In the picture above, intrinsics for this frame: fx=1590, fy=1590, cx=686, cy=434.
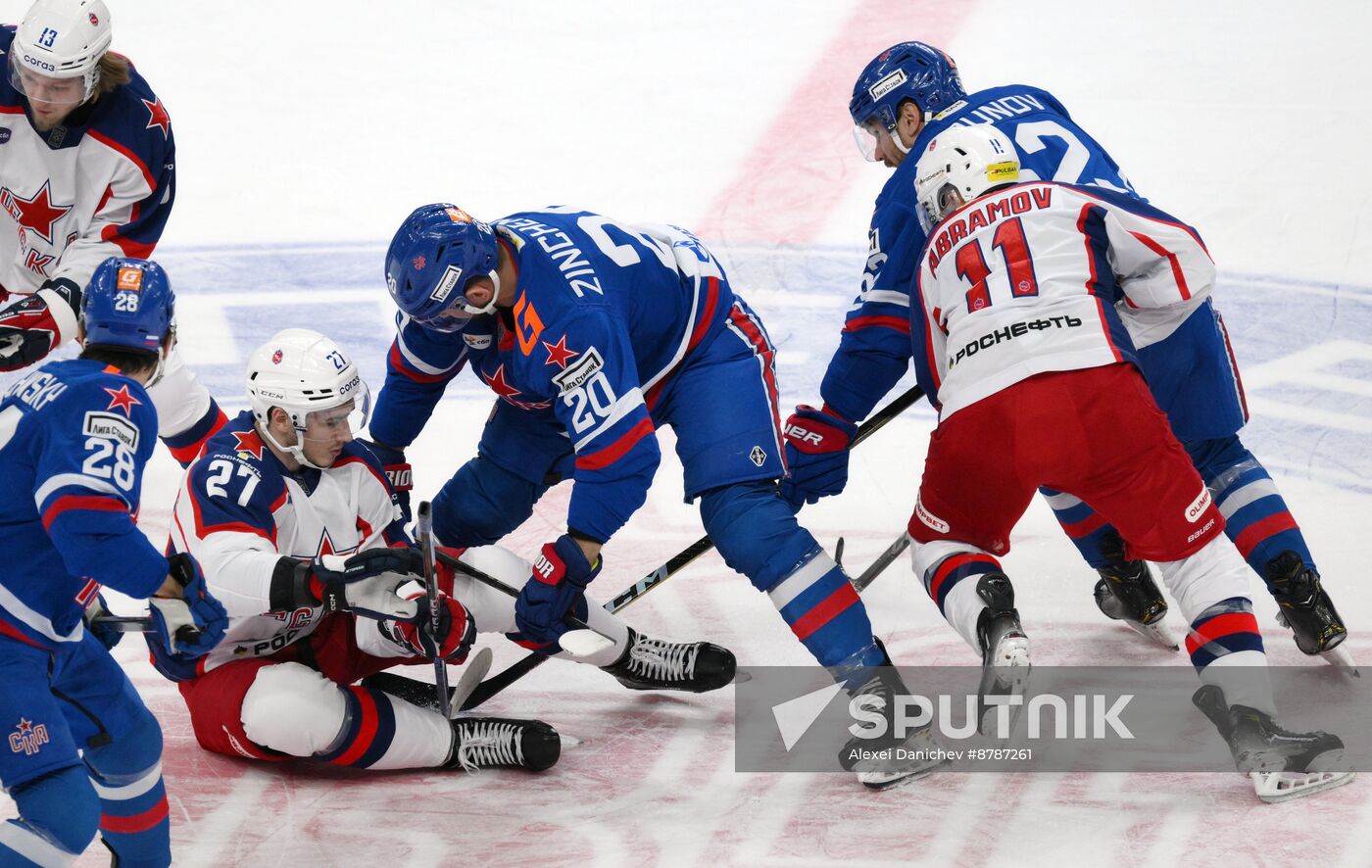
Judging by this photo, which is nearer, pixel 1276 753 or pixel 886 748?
pixel 1276 753

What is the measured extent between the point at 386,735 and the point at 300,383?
31.6 inches

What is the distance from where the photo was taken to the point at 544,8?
845 centimetres

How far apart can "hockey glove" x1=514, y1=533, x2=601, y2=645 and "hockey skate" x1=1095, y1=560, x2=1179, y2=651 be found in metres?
1.46

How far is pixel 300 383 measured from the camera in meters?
3.44

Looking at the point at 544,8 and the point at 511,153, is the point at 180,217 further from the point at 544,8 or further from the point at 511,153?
the point at 544,8

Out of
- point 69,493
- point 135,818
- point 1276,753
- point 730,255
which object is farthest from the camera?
point 730,255

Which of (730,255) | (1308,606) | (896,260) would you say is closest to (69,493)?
(896,260)

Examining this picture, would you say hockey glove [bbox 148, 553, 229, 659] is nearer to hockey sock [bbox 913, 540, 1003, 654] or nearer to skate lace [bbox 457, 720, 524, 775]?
skate lace [bbox 457, 720, 524, 775]

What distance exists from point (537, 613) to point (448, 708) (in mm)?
412

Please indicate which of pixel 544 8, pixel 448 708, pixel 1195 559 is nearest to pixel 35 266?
pixel 448 708

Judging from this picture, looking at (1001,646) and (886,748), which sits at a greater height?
(1001,646)

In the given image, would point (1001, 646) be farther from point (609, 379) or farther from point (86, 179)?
point (86, 179)

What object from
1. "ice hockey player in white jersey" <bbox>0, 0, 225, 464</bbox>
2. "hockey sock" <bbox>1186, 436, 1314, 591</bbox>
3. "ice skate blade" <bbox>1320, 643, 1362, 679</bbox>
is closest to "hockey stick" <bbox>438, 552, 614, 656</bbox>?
"ice hockey player in white jersey" <bbox>0, 0, 225, 464</bbox>

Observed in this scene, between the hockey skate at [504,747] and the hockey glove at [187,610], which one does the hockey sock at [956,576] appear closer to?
the hockey skate at [504,747]
